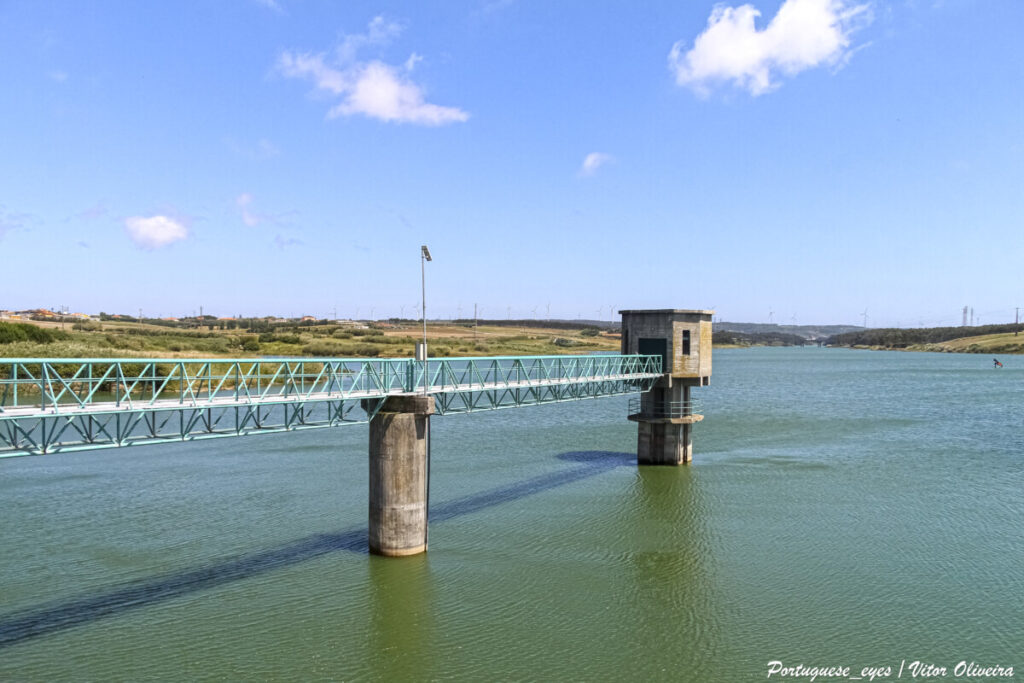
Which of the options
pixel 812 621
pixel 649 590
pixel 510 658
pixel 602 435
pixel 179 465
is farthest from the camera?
pixel 602 435

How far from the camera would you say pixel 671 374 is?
41812 mm

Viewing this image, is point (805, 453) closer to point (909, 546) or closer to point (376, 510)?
point (909, 546)

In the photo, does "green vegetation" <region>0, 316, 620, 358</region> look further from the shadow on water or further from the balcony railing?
the shadow on water

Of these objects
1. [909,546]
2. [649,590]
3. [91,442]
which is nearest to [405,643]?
[649,590]

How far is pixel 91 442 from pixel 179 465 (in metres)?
24.4

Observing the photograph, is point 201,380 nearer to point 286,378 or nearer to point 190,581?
point 286,378

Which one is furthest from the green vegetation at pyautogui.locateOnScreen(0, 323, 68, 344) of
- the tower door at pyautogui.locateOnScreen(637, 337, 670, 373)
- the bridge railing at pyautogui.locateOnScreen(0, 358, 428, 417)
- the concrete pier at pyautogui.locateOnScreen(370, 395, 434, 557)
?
the concrete pier at pyautogui.locateOnScreen(370, 395, 434, 557)

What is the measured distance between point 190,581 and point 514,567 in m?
10.6

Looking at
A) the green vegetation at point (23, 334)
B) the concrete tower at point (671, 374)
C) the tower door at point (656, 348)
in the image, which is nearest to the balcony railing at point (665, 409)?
the concrete tower at point (671, 374)

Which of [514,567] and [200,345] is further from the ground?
[200,345]

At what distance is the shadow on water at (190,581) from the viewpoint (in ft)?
67.3

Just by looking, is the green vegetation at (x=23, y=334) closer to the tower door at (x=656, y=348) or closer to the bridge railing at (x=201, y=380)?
the bridge railing at (x=201, y=380)

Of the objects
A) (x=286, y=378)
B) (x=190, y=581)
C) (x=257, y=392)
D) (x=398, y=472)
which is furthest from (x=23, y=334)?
(x=398, y=472)

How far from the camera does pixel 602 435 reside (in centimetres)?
5528
